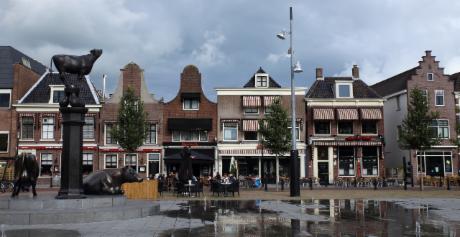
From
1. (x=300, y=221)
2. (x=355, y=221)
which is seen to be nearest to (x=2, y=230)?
(x=300, y=221)

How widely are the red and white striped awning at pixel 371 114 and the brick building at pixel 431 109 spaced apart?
2454 mm

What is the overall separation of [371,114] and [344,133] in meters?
3.15

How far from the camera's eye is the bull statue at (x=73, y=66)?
55.0ft

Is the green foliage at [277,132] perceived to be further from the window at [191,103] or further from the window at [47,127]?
the window at [47,127]

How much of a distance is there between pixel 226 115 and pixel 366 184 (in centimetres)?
1433

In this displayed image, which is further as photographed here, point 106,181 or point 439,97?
point 439,97

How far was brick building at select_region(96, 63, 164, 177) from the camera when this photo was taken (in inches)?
1697

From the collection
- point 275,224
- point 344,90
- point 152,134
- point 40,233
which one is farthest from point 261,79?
point 40,233

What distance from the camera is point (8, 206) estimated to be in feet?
49.3

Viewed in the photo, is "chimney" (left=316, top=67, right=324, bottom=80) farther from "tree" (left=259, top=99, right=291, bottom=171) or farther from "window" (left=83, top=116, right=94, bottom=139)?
"window" (left=83, top=116, right=94, bottom=139)

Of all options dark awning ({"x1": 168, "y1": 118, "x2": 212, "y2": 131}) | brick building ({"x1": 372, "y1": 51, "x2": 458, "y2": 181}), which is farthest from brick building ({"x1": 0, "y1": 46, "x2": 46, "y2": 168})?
brick building ({"x1": 372, "y1": 51, "x2": 458, "y2": 181})

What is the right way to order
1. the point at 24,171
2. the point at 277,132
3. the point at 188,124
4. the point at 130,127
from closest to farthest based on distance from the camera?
the point at 24,171 → the point at 277,132 → the point at 130,127 → the point at 188,124

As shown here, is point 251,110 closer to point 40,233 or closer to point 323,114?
point 323,114

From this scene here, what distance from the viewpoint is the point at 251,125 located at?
44219 mm
